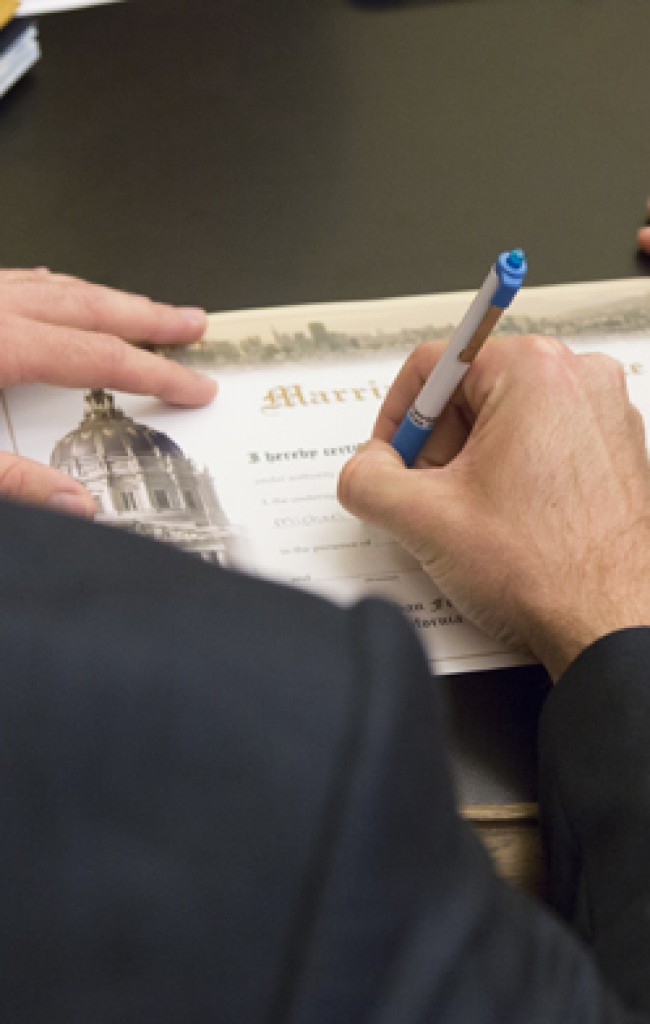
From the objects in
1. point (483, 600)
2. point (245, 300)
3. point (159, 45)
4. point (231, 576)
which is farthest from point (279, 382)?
point (231, 576)

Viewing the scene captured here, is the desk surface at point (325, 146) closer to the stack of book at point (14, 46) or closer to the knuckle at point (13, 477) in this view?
the stack of book at point (14, 46)

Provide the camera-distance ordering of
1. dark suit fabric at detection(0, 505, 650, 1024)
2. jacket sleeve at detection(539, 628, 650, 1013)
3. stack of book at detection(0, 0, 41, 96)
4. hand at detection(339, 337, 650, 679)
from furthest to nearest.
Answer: stack of book at detection(0, 0, 41, 96), hand at detection(339, 337, 650, 679), jacket sleeve at detection(539, 628, 650, 1013), dark suit fabric at detection(0, 505, 650, 1024)

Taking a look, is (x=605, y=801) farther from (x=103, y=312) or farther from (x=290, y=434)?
(x=103, y=312)

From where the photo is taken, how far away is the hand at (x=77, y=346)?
0.68m

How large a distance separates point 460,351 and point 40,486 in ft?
0.86

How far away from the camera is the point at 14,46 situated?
0.93 meters

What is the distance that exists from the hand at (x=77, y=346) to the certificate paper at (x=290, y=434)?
0.02 meters

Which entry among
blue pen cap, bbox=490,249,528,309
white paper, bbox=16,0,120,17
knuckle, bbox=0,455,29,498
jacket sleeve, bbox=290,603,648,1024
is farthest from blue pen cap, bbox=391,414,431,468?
white paper, bbox=16,0,120,17

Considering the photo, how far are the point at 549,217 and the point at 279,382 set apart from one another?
0.86 feet

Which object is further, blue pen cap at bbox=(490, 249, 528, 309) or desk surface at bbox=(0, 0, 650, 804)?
desk surface at bbox=(0, 0, 650, 804)

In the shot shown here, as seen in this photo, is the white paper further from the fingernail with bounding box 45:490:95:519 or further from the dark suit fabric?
the dark suit fabric

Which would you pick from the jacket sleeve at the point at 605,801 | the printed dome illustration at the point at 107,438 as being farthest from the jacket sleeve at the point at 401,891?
the printed dome illustration at the point at 107,438

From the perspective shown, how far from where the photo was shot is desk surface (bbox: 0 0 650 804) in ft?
2.74

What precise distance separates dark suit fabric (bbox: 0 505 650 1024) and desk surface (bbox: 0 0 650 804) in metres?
0.58
